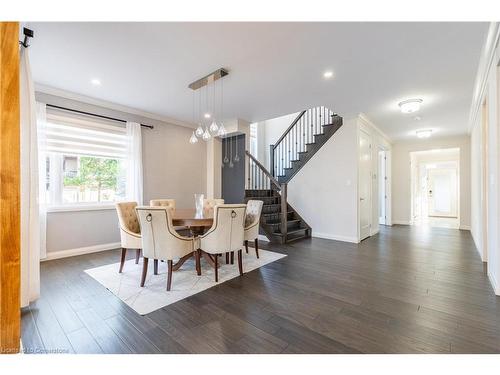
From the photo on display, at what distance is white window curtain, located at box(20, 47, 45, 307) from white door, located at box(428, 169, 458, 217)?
1255 centimetres

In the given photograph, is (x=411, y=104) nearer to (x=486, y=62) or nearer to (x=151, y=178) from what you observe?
(x=486, y=62)

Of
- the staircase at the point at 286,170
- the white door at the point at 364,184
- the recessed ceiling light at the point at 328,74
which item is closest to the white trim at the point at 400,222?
the white door at the point at 364,184

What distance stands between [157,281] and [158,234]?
0.65m

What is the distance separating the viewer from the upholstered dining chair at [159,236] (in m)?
2.42

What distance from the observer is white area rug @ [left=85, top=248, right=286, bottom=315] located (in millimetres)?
2227

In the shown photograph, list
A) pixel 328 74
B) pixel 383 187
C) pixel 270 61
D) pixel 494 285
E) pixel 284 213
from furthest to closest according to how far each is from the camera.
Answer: pixel 383 187 → pixel 284 213 → pixel 328 74 → pixel 270 61 → pixel 494 285

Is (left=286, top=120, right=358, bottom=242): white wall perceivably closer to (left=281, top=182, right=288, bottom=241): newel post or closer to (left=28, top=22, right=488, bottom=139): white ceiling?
(left=28, top=22, right=488, bottom=139): white ceiling

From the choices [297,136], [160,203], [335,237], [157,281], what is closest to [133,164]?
[160,203]

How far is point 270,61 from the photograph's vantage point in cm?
268

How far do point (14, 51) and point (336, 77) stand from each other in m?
3.15

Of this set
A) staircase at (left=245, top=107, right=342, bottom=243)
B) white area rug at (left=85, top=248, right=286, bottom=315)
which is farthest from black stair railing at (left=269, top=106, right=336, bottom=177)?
white area rug at (left=85, top=248, right=286, bottom=315)

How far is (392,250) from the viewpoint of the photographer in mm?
4090
